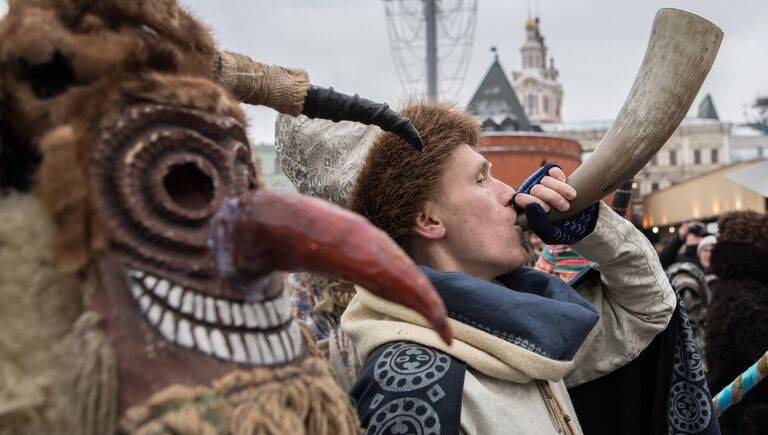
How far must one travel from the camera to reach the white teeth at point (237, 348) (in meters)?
0.71

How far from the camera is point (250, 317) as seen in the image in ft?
2.46

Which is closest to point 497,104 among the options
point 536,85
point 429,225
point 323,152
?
point 323,152

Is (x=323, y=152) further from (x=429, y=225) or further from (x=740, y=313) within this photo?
(x=740, y=313)

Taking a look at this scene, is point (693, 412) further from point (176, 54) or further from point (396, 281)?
point (176, 54)

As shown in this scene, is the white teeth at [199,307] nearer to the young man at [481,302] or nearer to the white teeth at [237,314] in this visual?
the white teeth at [237,314]

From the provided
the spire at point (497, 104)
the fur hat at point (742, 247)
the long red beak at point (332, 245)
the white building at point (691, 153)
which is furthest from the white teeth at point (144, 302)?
the white building at point (691, 153)

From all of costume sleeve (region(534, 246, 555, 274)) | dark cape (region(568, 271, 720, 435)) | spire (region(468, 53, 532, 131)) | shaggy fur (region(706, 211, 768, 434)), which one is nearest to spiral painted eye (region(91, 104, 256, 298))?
dark cape (region(568, 271, 720, 435))

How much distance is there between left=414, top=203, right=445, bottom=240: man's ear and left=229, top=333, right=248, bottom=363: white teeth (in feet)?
3.00

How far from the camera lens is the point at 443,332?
2.30ft

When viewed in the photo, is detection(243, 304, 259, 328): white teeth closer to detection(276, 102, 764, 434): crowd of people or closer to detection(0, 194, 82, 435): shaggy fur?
detection(0, 194, 82, 435): shaggy fur

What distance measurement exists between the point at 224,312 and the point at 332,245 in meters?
0.15

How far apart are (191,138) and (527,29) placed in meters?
71.5

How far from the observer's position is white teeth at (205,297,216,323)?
2.34ft

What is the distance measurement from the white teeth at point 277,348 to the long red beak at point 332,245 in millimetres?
107
